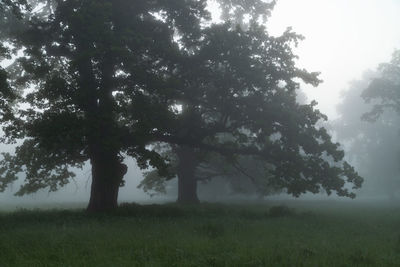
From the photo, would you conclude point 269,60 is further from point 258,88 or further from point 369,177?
point 369,177

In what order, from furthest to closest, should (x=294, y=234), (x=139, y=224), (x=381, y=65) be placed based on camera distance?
1. (x=381, y=65)
2. (x=139, y=224)
3. (x=294, y=234)

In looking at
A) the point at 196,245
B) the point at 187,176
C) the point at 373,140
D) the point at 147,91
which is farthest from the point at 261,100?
the point at 373,140

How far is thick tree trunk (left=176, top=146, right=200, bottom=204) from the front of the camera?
31500 mm

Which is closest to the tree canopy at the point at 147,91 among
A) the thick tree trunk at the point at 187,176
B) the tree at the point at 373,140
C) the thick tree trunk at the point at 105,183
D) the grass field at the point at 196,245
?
the thick tree trunk at the point at 105,183

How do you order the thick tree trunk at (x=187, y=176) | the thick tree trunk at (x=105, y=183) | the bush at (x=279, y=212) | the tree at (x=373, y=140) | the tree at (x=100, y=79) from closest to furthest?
the tree at (x=100, y=79) → the thick tree trunk at (x=105, y=183) → the bush at (x=279, y=212) → the thick tree trunk at (x=187, y=176) → the tree at (x=373, y=140)

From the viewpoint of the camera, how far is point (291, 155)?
20.3 m

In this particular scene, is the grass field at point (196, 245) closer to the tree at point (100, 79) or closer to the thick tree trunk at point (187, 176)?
the tree at point (100, 79)

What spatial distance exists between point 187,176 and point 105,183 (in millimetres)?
13008

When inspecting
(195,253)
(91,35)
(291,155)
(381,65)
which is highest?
(381,65)

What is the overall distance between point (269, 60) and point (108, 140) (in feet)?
33.3

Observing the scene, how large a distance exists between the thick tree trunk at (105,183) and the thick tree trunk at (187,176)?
478 inches

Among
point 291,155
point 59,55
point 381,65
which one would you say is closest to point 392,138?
point 381,65

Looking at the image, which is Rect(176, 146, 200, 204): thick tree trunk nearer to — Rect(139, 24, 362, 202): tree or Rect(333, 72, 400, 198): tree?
Rect(139, 24, 362, 202): tree

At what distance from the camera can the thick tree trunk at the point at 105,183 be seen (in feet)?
63.5
